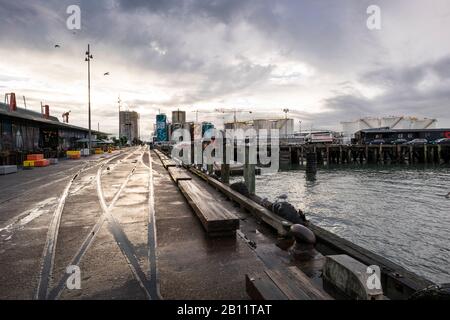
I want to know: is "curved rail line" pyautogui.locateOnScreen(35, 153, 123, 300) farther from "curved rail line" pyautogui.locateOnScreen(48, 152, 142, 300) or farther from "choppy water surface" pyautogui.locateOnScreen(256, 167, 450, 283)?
"choppy water surface" pyautogui.locateOnScreen(256, 167, 450, 283)

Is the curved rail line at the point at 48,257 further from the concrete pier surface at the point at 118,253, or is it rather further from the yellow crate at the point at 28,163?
the yellow crate at the point at 28,163

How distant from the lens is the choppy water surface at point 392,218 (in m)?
10.3

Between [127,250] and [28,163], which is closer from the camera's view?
[127,250]

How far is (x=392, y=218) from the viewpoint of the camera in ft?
51.1

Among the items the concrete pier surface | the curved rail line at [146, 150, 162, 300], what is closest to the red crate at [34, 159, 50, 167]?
the concrete pier surface

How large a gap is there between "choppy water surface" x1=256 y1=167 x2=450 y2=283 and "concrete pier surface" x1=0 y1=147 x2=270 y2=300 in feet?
21.0

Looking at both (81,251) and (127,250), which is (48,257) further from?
(127,250)

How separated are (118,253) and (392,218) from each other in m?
15.2

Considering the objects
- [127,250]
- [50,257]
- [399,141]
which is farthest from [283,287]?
[399,141]

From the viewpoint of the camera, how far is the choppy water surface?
1030cm

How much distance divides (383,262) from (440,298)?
4.89 ft
